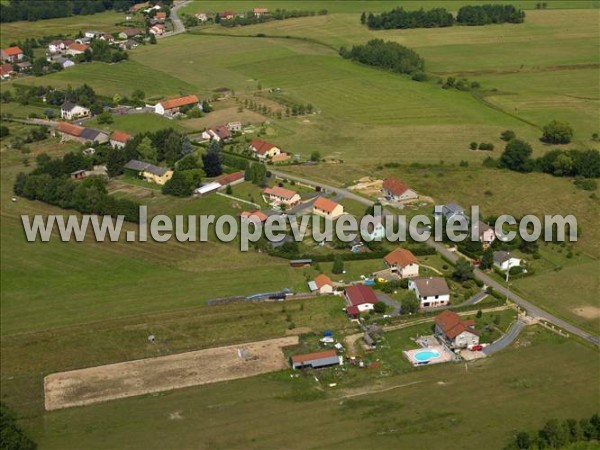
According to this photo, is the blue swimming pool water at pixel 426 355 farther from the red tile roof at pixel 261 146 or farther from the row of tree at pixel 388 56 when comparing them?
the row of tree at pixel 388 56

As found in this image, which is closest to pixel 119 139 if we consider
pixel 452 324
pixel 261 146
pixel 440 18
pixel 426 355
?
pixel 261 146

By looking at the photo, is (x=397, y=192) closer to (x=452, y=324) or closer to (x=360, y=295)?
(x=360, y=295)

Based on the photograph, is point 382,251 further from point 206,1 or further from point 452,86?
point 206,1

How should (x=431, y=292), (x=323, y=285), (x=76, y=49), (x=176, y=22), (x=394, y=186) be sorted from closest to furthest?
(x=431, y=292)
(x=323, y=285)
(x=394, y=186)
(x=76, y=49)
(x=176, y=22)

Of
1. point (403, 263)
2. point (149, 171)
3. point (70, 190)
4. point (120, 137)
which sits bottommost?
point (403, 263)

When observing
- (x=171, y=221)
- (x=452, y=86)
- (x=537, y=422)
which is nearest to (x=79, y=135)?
(x=171, y=221)

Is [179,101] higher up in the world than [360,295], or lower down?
higher up
